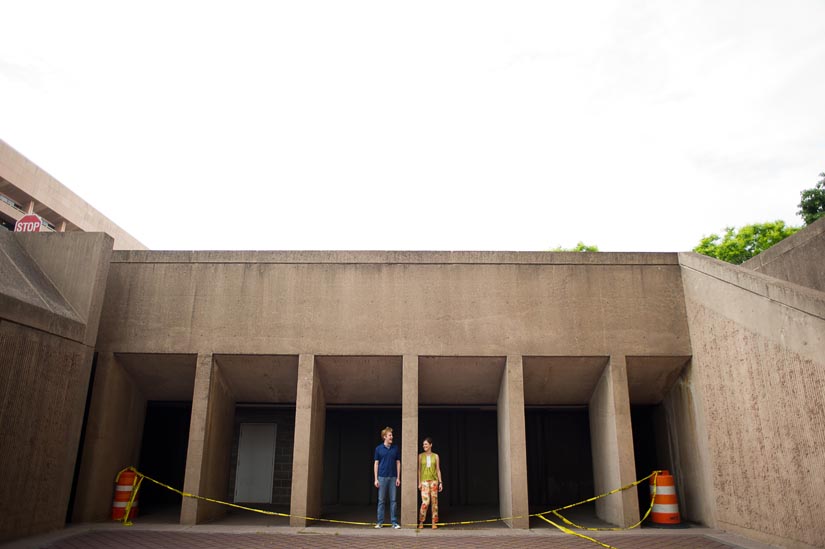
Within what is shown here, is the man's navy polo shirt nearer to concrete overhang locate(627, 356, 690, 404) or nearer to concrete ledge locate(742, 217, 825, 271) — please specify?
concrete overhang locate(627, 356, 690, 404)

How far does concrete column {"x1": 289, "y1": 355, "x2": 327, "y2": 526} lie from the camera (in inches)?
420

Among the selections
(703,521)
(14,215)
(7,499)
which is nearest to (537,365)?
(703,521)

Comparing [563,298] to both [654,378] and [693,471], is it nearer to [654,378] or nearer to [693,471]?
[654,378]

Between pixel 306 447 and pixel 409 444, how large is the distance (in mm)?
1924

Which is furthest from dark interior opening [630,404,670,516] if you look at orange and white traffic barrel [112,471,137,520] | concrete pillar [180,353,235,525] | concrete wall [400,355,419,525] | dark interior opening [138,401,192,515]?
dark interior opening [138,401,192,515]

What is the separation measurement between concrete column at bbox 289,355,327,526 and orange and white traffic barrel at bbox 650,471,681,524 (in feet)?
21.1

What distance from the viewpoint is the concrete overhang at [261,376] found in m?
11.8

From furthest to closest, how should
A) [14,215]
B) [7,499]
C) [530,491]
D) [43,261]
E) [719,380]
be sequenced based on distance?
[14,215] < [530,491] < [43,261] < [719,380] < [7,499]

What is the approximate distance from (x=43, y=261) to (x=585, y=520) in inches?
457

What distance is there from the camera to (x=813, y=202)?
23109 mm

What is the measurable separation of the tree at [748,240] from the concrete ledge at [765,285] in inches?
Result: 786

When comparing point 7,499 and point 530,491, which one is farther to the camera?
point 530,491

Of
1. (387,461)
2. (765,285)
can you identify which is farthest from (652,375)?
(387,461)

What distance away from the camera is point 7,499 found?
8.41 meters
